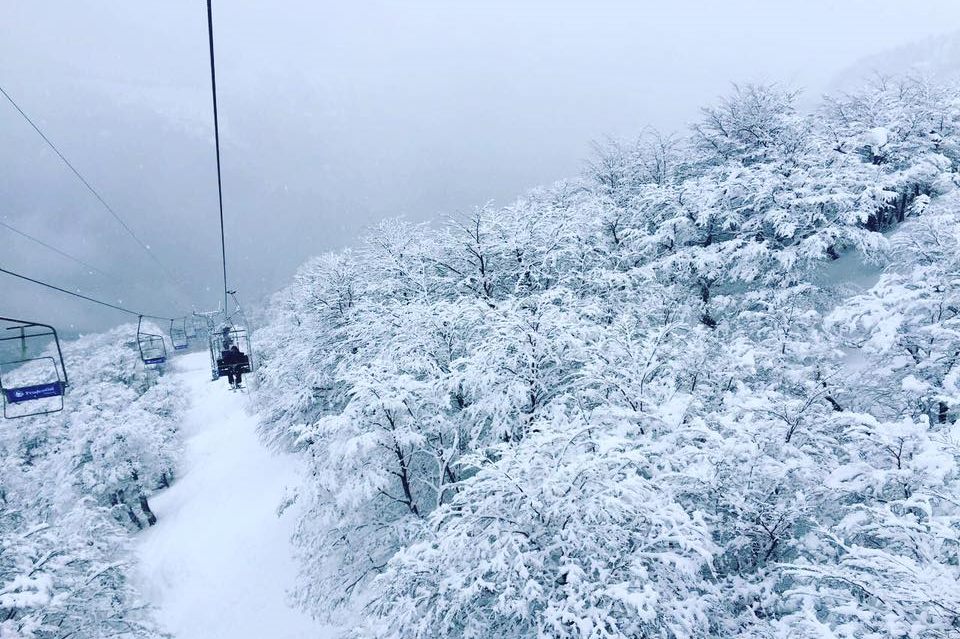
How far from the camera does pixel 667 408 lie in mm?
8742

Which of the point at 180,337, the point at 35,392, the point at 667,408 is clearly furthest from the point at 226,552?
the point at 667,408

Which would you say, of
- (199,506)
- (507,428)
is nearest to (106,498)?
(199,506)

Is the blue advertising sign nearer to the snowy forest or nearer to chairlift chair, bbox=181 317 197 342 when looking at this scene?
the snowy forest

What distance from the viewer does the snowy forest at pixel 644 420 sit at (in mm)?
6695

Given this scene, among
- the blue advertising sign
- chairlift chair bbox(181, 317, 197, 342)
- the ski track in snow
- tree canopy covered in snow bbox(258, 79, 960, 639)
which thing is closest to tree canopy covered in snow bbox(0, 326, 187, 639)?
the ski track in snow

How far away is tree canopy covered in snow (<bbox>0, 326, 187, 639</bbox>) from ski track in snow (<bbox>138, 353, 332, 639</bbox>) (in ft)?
6.26

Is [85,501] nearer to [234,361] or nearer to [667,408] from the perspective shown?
[234,361]

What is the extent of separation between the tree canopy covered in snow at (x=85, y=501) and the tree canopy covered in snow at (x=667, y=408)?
5.69m

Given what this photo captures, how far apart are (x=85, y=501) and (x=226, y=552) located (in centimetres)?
975

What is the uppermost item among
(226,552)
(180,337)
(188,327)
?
(188,327)

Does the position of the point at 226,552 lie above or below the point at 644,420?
below

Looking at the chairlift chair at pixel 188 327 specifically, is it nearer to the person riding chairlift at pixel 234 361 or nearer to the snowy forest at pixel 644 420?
the person riding chairlift at pixel 234 361

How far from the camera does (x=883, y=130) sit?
61.4ft

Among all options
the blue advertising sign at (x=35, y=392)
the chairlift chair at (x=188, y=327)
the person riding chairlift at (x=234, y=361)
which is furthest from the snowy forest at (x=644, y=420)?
the blue advertising sign at (x=35, y=392)
